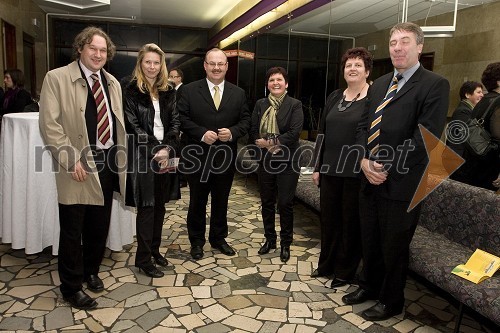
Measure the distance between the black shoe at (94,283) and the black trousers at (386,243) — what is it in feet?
6.12

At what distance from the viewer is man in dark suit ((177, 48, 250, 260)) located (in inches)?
128

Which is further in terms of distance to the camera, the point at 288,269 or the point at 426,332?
the point at 288,269

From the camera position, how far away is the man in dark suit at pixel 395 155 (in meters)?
2.24

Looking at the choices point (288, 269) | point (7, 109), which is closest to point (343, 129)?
point (288, 269)

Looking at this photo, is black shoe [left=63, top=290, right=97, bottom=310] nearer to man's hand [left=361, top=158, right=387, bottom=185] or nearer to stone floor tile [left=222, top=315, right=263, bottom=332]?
stone floor tile [left=222, top=315, right=263, bottom=332]

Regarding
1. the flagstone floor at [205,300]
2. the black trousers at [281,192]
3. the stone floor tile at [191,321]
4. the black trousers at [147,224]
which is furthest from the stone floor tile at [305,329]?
the black trousers at [147,224]

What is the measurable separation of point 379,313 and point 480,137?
1.93 metres

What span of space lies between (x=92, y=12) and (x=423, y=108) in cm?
1028

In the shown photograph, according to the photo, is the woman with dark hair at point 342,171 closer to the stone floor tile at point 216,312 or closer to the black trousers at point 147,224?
the stone floor tile at point 216,312

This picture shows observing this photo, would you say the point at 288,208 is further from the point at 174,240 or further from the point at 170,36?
the point at 170,36

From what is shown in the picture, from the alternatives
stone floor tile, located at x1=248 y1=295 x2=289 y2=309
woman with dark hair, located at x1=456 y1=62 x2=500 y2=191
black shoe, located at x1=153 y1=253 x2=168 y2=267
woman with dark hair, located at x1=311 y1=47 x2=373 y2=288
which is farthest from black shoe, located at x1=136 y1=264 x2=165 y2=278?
woman with dark hair, located at x1=456 y1=62 x2=500 y2=191

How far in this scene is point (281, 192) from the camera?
338cm

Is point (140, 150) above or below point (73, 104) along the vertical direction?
below

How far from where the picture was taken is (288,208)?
3.41 metres
